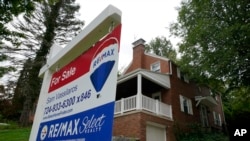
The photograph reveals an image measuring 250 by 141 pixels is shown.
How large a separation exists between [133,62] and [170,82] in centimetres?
501

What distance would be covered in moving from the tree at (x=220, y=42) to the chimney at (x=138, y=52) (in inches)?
185

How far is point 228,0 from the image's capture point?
14.2 meters

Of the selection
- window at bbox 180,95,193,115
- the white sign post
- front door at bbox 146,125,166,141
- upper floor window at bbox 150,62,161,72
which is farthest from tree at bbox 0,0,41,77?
upper floor window at bbox 150,62,161,72

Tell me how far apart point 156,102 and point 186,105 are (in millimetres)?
4661

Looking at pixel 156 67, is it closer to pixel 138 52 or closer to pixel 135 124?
pixel 138 52

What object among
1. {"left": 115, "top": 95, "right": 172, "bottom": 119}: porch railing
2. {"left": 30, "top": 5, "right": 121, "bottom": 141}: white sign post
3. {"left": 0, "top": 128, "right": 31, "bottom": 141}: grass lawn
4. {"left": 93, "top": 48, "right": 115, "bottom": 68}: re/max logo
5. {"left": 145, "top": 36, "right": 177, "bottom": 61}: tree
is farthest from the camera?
{"left": 145, "top": 36, "right": 177, "bottom": 61}: tree

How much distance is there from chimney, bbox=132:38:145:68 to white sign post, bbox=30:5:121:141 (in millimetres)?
17413

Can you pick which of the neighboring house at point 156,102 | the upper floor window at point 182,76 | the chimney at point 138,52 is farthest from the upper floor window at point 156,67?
the upper floor window at point 182,76

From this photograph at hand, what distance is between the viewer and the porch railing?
42.5 feet

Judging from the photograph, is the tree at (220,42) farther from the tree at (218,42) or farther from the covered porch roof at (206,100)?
the covered porch roof at (206,100)

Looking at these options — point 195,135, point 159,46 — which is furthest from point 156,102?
point 159,46

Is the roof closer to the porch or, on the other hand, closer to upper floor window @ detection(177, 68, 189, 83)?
the porch

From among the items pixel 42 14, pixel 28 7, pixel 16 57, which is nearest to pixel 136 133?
pixel 28 7

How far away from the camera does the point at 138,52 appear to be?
20.3m
